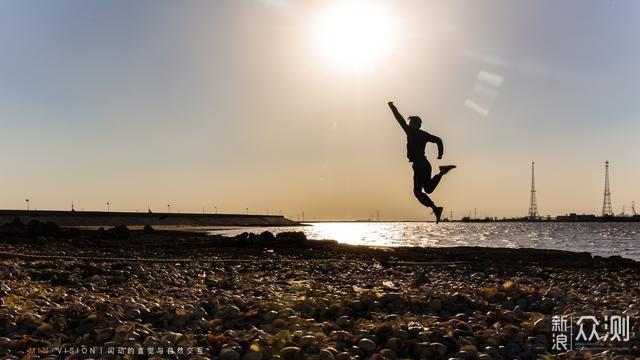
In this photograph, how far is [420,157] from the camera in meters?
9.25

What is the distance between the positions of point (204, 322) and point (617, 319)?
6142 mm

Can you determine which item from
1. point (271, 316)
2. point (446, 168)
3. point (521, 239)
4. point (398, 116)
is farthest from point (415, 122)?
point (521, 239)

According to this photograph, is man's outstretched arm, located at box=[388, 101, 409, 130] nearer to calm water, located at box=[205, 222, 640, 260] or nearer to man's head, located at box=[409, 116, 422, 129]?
man's head, located at box=[409, 116, 422, 129]

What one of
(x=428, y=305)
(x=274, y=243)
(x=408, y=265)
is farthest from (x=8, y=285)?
(x=274, y=243)

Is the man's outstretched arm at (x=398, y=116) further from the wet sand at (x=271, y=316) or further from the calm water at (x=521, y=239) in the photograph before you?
the calm water at (x=521, y=239)

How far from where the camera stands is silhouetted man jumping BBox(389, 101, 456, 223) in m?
9.22

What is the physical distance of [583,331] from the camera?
7.30m

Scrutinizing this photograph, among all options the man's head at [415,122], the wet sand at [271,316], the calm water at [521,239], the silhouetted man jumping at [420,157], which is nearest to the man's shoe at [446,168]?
the silhouetted man jumping at [420,157]

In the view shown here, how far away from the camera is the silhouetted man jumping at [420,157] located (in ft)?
30.2

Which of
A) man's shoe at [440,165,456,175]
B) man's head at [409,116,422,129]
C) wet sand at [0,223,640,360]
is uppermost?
man's head at [409,116,422,129]

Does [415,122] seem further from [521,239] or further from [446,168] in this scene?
[521,239]

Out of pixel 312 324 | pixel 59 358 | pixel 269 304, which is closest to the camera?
pixel 59 358

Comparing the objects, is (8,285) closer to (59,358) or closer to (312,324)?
(59,358)

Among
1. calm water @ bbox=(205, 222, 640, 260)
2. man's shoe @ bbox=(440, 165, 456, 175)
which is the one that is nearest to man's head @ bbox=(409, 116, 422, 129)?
man's shoe @ bbox=(440, 165, 456, 175)
